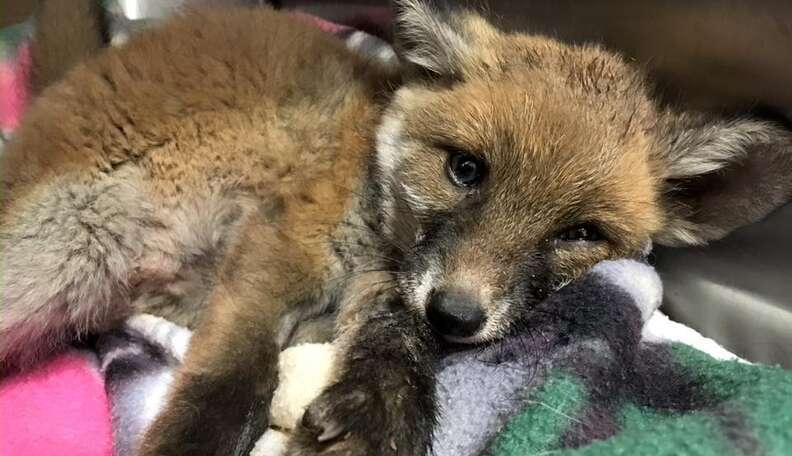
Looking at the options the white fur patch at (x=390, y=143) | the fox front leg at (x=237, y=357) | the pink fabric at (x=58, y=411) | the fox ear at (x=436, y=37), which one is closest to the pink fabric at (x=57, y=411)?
the pink fabric at (x=58, y=411)

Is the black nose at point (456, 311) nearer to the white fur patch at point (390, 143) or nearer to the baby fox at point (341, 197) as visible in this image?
the baby fox at point (341, 197)

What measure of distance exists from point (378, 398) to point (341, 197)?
50cm

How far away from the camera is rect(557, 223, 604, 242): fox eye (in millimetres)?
1558

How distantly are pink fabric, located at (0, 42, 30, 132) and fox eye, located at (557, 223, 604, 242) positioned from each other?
1691 mm

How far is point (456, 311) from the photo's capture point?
137cm

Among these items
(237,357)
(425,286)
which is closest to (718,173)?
(425,286)

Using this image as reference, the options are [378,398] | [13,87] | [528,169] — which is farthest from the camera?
[13,87]

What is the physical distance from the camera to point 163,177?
66.6 inches

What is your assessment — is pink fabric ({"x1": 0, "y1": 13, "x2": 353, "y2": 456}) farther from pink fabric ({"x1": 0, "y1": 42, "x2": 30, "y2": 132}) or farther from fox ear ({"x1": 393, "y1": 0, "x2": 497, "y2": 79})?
fox ear ({"x1": 393, "y1": 0, "x2": 497, "y2": 79})

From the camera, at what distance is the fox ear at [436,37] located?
5.62ft

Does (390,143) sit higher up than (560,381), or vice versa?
(390,143)

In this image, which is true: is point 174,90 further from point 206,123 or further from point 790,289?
point 790,289

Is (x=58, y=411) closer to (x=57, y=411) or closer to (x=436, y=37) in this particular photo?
(x=57, y=411)

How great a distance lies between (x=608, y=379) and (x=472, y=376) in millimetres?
268
